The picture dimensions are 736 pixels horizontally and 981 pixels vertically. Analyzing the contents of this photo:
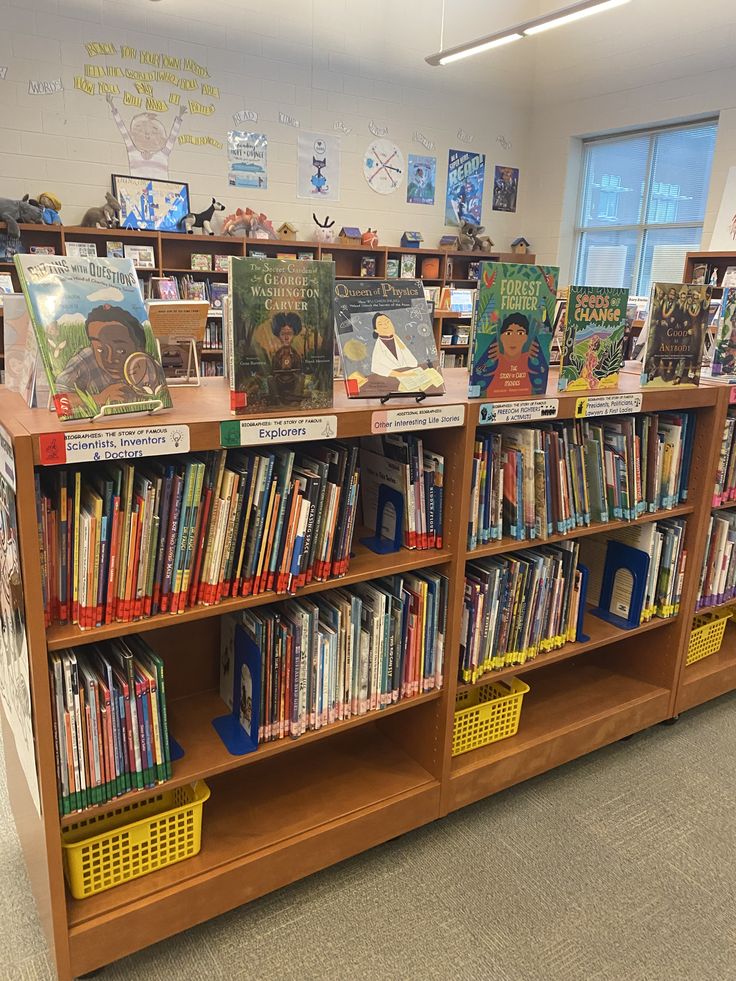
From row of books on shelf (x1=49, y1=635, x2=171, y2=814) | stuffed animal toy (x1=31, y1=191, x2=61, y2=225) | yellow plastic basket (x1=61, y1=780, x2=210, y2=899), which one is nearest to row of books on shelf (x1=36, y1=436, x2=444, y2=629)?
row of books on shelf (x1=49, y1=635, x2=171, y2=814)

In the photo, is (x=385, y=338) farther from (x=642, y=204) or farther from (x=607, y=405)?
(x=642, y=204)

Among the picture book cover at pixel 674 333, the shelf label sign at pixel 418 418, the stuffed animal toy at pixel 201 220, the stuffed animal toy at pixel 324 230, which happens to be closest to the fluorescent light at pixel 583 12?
the stuffed animal toy at pixel 324 230

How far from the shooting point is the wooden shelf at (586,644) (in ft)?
6.75

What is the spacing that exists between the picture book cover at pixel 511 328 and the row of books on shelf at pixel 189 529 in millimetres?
424

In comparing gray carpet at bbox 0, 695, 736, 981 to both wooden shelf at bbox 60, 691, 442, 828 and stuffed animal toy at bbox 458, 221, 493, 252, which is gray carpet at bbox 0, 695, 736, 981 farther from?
stuffed animal toy at bbox 458, 221, 493, 252

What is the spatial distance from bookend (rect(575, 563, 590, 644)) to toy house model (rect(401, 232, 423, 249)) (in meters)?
5.20

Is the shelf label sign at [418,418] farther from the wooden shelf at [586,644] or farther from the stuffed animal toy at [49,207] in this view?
the stuffed animal toy at [49,207]

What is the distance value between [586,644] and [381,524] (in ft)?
2.75

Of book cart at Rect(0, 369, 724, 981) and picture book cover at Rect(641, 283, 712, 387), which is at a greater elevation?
picture book cover at Rect(641, 283, 712, 387)

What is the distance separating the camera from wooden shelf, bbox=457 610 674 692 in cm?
206

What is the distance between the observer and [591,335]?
200cm

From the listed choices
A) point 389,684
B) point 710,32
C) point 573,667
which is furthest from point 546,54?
point 389,684

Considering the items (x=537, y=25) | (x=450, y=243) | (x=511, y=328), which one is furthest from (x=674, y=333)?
(x=450, y=243)

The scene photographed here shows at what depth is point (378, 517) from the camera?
1.95 metres
